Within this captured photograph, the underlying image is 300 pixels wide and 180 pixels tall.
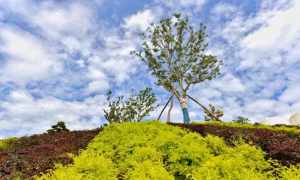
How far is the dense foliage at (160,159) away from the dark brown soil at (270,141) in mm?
880

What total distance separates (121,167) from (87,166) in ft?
4.26

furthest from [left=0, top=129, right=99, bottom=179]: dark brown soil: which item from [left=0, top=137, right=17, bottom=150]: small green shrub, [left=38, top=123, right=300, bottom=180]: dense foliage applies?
[left=38, top=123, right=300, bottom=180]: dense foliage

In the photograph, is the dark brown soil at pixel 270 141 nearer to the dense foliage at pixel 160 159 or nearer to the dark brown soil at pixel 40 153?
the dense foliage at pixel 160 159

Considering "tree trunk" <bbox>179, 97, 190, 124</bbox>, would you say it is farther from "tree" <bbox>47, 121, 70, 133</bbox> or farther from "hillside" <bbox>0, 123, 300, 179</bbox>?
"hillside" <bbox>0, 123, 300, 179</bbox>

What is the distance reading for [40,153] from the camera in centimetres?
1117

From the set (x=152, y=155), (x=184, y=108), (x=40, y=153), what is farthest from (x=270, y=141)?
(x=184, y=108)

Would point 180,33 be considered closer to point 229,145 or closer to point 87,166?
point 229,145

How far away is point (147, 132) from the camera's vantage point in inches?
475

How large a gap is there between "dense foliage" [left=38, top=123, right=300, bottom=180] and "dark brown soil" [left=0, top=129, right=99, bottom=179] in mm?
547

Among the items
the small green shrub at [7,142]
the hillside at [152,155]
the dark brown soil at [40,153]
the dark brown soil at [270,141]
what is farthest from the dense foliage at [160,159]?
the small green shrub at [7,142]

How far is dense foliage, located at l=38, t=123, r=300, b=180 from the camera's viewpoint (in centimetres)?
805

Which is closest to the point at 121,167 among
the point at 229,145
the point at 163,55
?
the point at 229,145

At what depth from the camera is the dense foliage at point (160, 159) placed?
8.05 metres

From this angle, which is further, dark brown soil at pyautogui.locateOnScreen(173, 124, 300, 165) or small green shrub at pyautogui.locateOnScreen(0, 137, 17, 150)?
small green shrub at pyautogui.locateOnScreen(0, 137, 17, 150)
